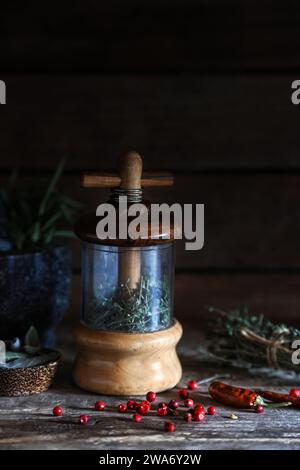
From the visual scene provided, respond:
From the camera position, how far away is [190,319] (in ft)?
4.51

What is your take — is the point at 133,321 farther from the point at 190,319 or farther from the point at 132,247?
the point at 190,319

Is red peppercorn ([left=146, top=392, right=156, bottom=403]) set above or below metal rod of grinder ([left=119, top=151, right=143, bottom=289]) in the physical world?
below

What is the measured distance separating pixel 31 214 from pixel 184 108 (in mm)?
318

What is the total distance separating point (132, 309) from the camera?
0.98 metres

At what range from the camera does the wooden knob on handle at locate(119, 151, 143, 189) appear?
97 cm

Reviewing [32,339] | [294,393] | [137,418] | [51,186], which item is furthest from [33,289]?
[294,393]

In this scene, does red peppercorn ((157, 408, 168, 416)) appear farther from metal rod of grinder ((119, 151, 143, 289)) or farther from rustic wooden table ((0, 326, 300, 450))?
metal rod of grinder ((119, 151, 143, 289))

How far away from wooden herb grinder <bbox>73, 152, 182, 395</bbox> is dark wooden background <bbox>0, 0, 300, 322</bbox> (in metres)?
0.32

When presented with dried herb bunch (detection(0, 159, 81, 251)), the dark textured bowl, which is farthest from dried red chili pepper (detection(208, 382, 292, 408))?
dried herb bunch (detection(0, 159, 81, 251))

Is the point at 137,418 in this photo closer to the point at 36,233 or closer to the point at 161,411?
the point at 161,411

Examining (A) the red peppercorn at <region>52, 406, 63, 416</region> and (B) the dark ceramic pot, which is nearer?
(A) the red peppercorn at <region>52, 406, 63, 416</region>

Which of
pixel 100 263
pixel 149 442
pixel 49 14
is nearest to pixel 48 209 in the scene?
pixel 100 263

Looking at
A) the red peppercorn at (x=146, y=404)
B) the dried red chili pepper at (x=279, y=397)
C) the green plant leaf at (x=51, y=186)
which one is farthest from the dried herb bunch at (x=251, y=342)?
the green plant leaf at (x=51, y=186)

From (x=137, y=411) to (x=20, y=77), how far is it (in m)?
0.63
